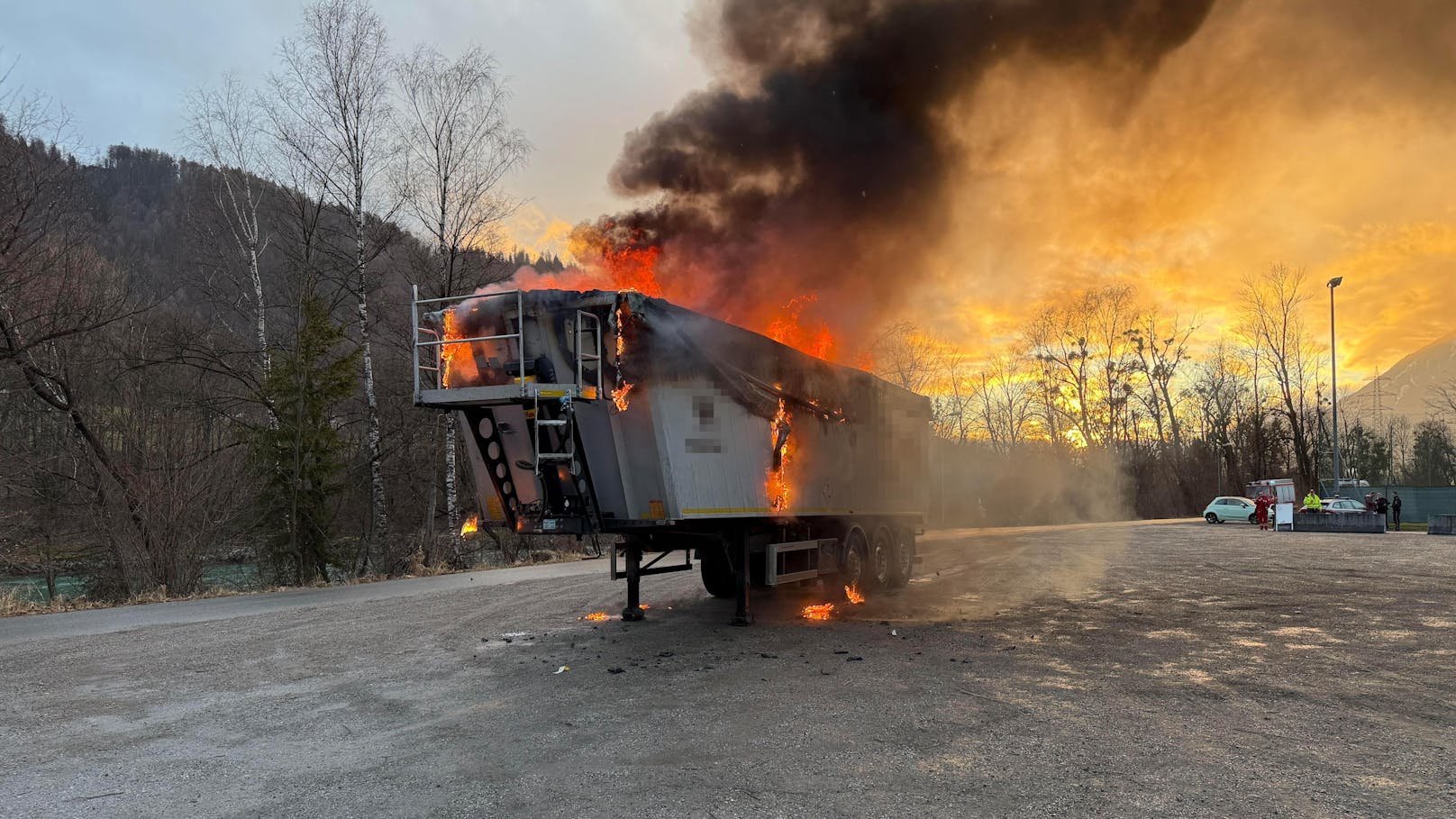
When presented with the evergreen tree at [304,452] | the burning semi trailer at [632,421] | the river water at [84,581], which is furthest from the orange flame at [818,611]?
the evergreen tree at [304,452]

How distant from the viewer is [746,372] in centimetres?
902

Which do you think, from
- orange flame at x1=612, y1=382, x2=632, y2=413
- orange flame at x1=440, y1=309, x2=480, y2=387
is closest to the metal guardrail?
orange flame at x1=440, y1=309, x2=480, y2=387

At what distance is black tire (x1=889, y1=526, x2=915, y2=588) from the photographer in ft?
43.8

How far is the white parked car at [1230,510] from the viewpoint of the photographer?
129 ft

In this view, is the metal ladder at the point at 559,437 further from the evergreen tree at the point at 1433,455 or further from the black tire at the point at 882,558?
the evergreen tree at the point at 1433,455

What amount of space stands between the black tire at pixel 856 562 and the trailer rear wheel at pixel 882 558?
176 mm

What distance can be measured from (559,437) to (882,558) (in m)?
6.62

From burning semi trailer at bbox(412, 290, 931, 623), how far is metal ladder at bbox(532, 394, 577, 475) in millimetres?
21

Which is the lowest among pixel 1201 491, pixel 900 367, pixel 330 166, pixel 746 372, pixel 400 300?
pixel 1201 491

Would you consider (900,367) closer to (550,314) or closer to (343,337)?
(343,337)

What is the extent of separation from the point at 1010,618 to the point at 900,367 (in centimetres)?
1549

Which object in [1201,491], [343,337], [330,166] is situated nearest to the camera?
[343,337]

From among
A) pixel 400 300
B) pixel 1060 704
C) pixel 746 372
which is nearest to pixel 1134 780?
pixel 1060 704

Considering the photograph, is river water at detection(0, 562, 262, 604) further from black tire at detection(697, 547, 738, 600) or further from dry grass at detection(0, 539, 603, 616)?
black tire at detection(697, 547, 738, 600)
